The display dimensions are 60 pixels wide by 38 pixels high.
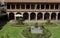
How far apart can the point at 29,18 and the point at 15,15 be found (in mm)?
3601

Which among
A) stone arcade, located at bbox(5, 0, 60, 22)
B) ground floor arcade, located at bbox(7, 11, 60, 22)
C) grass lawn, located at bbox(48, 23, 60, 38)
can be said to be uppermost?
stone arcade, located at bbox(5, 0, 60, 22)

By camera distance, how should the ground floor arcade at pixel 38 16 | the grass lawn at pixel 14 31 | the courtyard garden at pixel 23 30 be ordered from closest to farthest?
the courtyard garden at pixel 23 30, the grass lawn at pixel 14 31, the ground floor arcade at pixel 38 16

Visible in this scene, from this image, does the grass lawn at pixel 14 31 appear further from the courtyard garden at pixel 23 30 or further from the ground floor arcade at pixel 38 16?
the ground floor arcade at pixel 38 16

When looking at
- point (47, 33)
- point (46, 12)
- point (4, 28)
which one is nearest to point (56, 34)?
point (47, 33)

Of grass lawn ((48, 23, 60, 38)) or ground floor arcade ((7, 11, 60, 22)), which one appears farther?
ground floor arcade ((7, 11, 60, 22))

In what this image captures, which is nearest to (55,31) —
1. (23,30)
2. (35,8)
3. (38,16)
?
(23,30)

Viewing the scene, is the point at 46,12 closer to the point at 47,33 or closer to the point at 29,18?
the point at 29,18

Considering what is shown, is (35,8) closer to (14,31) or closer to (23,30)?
(23,30)

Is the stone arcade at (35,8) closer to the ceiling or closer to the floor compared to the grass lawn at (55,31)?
closer to the ceiling

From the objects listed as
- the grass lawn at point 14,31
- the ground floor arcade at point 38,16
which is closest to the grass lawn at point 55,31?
the grass lawn at point 14,31

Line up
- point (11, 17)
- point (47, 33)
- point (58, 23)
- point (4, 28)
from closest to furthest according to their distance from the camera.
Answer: point (47, 33)
point (4, 28)
point (58, 23)
point (11, 17)

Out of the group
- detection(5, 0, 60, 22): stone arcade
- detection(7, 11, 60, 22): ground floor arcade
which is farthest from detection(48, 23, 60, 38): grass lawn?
detection(5, 0, 60, 22): stone arcade

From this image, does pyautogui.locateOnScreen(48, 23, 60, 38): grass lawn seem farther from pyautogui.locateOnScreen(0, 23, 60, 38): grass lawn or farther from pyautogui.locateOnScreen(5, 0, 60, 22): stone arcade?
pyautogui.locateOnScreen(5, 0, 60, 22): stone arcade

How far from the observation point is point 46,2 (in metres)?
78.1
